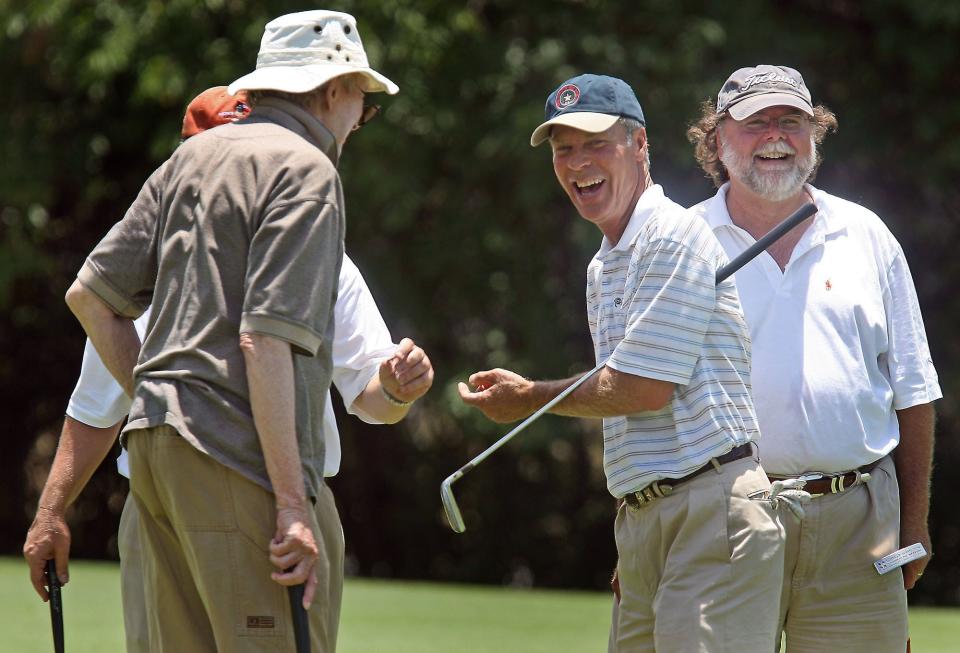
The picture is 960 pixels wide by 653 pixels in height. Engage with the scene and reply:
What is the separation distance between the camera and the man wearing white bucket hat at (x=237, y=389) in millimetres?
3027

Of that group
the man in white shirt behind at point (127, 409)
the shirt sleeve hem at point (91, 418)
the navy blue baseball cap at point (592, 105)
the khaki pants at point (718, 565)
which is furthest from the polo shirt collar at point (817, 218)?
the shirt sleeve hem at point (91, 418)

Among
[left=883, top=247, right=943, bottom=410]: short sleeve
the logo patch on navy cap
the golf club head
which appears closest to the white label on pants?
[left=883, top=247, right=943, bottom=410]: short sleeve

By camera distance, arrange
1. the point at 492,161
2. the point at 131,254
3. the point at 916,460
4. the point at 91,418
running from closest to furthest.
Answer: the point at 131,254 < the point at 91,418 < the point at 916,460 < the point at 492,161

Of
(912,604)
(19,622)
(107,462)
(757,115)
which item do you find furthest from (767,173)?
(107,462)

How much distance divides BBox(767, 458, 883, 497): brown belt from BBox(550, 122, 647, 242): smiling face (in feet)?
2.98

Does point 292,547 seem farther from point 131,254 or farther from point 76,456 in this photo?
point 76,456

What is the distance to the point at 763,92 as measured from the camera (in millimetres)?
4426

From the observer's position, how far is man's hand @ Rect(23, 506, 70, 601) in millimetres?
3920

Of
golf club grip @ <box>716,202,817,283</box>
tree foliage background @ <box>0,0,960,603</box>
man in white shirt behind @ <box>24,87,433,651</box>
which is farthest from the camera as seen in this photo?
tree foliage background @ <box>0,0,960,603</box>

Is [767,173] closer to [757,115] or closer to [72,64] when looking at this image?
[757,115]

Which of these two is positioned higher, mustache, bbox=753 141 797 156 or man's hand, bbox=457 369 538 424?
mustache, bbox=753 141 797 156

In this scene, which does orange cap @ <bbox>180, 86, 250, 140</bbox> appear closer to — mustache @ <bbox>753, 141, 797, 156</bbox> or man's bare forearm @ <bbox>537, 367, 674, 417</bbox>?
man's bare forearm @ <bbox>537, 367, 674, 417</bbox>

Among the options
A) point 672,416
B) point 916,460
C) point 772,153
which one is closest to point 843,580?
point 916,460

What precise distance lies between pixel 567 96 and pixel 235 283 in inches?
47.1
